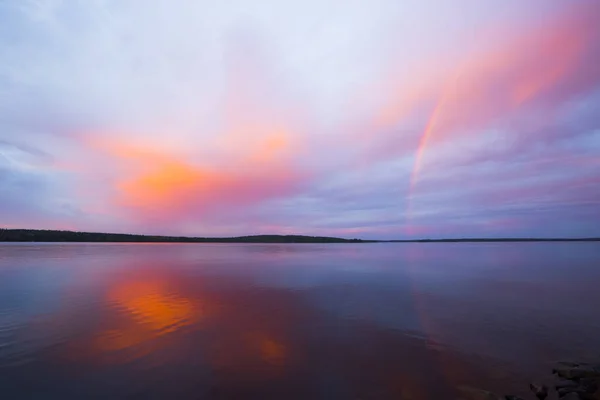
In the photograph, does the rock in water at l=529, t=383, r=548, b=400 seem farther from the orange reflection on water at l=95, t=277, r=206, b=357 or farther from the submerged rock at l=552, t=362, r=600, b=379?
the orange reflection on water at l=95, t=277, r=206, b=357

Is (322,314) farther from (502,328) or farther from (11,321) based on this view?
(11,321)

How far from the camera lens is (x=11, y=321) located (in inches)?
659

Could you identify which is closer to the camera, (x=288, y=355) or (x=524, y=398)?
(x=524, y=398)

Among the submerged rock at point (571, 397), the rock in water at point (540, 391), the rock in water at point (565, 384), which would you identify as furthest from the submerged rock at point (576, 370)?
the rock in water at point (540, 391)

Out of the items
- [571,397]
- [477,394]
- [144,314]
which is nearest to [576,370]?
[571,397]

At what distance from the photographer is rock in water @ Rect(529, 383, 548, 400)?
962cm

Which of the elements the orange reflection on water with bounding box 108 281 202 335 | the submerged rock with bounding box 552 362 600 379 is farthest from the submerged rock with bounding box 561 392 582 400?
the orange reflection on water with bounding box 108 281 202 335

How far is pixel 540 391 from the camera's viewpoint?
9.71 meters

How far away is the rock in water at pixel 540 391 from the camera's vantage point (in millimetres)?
9625

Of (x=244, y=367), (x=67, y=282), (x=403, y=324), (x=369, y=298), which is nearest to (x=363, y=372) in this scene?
(x=244, y=367)

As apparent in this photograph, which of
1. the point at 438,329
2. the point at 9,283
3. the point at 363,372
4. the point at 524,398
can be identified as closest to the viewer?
the point at 524,398

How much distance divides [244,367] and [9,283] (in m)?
33.4

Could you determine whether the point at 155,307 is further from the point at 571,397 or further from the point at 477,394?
the point at 571,397

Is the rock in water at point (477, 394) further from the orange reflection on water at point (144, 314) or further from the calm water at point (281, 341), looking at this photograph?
the orange reflection on water at point (144, 314)
